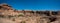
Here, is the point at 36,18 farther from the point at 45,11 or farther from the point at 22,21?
the point at 45,11

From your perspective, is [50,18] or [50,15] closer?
[50,18]

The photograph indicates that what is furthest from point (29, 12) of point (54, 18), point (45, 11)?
point (54, 18)

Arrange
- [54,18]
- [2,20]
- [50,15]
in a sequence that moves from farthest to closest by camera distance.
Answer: [50,15]
[54,18]
[2,20]

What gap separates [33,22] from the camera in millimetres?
13477

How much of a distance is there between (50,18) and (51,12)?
1.64m

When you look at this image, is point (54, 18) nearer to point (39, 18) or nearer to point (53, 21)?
point (53, 21)

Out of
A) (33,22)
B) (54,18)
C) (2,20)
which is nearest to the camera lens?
(2,20)

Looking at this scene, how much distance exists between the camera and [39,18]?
1412 cm

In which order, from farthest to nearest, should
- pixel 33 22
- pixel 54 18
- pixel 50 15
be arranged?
pixel 50 15 → pixel 54 18 → pixel 33 22

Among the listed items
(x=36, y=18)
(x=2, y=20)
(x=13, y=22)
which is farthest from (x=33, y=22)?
(x=2, y=20)

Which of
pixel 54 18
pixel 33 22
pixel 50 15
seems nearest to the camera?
pixel 33 22

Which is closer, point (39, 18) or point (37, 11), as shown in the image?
point (39, 18)

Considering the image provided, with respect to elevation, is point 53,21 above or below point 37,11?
below

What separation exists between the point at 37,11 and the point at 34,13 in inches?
18.9
